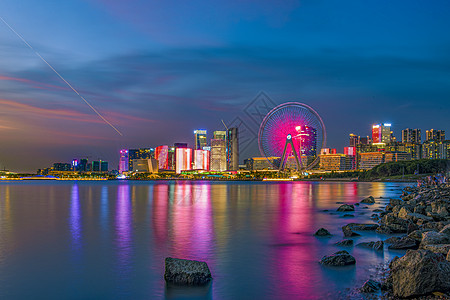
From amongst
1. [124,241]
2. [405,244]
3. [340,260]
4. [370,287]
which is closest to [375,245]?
[405,244]

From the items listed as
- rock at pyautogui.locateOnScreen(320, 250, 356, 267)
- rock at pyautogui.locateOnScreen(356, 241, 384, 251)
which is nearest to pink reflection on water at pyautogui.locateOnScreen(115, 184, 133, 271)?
rock at pyautogui.locateOnScreen(320, 250, 356, 267)

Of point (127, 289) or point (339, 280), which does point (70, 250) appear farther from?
point (339, 280)

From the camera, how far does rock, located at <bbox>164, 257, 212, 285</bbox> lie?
1216 cm

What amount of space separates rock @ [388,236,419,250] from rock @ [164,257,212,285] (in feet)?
26.5

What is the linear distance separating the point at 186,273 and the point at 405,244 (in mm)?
9108

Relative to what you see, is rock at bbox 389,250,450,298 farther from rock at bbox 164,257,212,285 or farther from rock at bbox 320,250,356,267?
rock at bbox 164,257,212,285

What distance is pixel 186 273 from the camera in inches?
481

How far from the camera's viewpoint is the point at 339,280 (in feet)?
40.8

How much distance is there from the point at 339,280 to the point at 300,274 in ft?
5.38

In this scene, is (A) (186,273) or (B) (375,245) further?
(B) (375,245)

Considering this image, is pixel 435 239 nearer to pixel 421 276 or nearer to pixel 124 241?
pixel 421 276

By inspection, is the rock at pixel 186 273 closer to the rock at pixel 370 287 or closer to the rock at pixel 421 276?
the rock at pixel 370 287

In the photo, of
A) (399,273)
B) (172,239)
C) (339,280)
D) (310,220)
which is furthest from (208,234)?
(399,273)

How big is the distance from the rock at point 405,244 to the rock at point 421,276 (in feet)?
20.8
